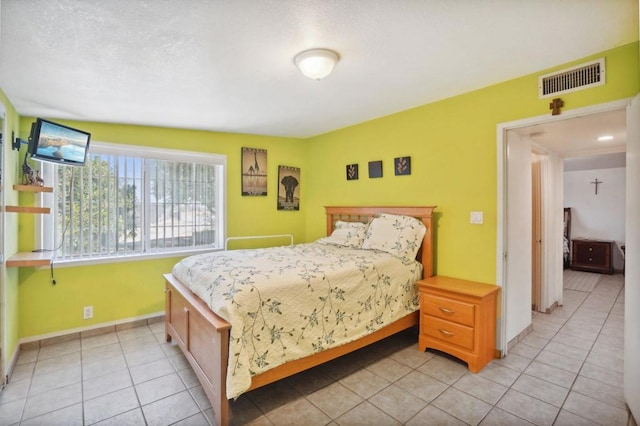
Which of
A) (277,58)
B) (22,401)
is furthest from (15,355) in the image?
(277,58)

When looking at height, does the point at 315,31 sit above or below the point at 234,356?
above

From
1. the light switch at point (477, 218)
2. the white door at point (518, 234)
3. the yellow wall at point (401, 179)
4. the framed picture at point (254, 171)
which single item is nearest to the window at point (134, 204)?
the yellow wall at point (401, 179)

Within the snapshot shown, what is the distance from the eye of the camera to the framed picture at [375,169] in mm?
3684

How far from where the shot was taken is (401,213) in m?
3.35

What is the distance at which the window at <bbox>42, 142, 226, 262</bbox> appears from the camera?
321 centimetres

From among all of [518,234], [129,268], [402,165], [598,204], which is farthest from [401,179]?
[598,204]

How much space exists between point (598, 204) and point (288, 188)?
20.8 ft

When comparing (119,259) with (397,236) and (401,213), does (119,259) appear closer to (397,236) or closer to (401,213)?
(397,236)

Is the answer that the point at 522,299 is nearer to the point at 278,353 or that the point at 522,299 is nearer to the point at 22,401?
the point at 278,353

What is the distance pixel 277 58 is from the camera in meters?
2.10

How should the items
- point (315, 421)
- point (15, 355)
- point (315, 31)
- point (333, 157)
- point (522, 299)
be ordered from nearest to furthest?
point (315, 31)
point (315, 421)
point (15, 355)
point (522, 299)
point (333, 157)

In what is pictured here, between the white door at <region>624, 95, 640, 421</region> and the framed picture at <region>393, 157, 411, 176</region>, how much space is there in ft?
5.61

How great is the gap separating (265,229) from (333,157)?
1427 mm

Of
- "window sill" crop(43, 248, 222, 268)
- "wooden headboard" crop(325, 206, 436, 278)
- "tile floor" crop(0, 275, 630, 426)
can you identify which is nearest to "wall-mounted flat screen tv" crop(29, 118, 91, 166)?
"window sill" crop(43, 248, 222, 268)
